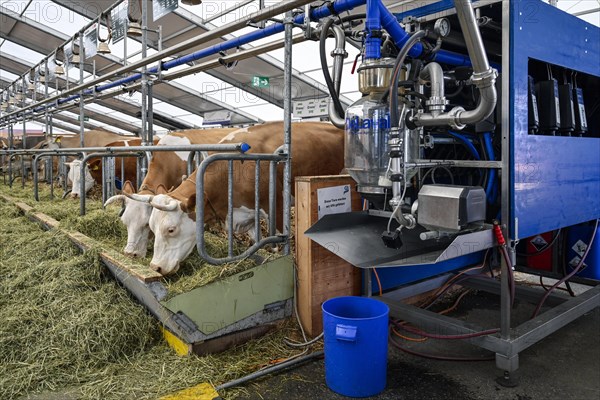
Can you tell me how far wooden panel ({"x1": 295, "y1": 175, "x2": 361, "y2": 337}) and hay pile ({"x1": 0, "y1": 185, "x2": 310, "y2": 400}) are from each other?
16 centimetres

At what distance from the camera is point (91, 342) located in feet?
7.83

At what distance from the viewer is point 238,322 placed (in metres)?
2.50

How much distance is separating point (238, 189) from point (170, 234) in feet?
2.27

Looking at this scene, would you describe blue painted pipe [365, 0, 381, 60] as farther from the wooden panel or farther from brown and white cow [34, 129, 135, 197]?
brown and white cow [34, 129, 135, 197]

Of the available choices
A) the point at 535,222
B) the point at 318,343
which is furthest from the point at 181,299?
the point at 535,222

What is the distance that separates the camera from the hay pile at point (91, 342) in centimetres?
212

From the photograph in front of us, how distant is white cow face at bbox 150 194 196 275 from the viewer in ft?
9.30

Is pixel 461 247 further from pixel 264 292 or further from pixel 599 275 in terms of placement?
pixel 599 275

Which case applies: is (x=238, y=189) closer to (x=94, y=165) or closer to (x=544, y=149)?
(x=544, y=149)

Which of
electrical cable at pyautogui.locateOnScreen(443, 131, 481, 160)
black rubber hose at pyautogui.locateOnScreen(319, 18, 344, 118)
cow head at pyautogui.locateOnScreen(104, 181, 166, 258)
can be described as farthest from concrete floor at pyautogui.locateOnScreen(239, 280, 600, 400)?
cow head at pyautogui.locateOnScreen(104, 181, 166, 258)

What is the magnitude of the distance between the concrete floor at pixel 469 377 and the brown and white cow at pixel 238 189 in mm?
1102

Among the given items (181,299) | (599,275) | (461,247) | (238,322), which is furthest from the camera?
(599,275)

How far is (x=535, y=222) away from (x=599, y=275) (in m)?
1.25

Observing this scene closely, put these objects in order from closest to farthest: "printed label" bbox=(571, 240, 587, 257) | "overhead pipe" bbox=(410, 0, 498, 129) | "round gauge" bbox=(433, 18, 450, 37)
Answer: "overhead pipe" bbox=(410, 0, 498, 129) → "round gauge" bbox=(433, 18, 450, 37) → "printed label" bbox=(571, 240, 587, 257)
